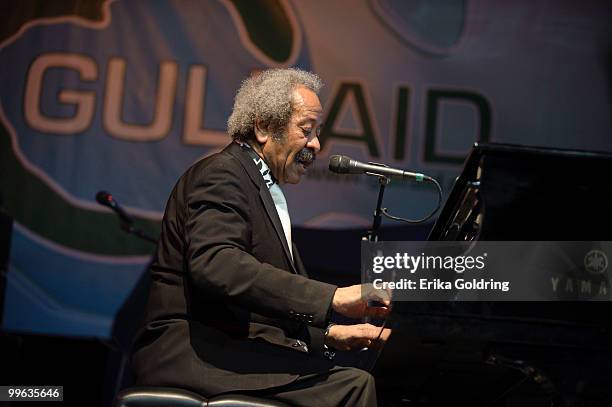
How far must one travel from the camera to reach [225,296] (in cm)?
253

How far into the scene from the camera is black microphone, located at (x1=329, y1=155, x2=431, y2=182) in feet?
9.71

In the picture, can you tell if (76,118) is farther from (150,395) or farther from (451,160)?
Answer: (150,395)

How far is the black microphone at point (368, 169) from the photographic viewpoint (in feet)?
9.71

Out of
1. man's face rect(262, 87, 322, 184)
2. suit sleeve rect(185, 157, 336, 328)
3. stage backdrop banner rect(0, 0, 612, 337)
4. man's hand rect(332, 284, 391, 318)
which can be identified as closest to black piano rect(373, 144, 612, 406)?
man's hand rect(332, 284, 391, 318)

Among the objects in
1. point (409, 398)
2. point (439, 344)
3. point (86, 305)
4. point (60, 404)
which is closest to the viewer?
point (439, 344)

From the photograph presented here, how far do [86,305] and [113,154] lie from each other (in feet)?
3.22

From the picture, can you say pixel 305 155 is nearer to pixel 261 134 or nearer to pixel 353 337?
pixel 261 134

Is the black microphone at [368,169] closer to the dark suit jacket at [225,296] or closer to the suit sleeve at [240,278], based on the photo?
the dark suit jacket at [225,296]

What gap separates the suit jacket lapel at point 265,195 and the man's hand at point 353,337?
0.99 ft

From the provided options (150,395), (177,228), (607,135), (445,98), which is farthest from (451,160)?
(150,395)

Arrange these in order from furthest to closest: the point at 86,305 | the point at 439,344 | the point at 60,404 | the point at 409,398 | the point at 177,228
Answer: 1. the point at 86,305
2. the point at 60,404
3. the point at 409,398
4. the point at 177,228
5. the point at 439,344

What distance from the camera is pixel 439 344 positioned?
239 cm
